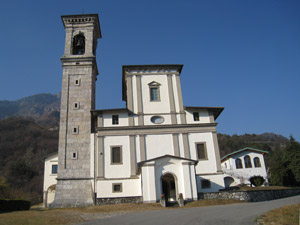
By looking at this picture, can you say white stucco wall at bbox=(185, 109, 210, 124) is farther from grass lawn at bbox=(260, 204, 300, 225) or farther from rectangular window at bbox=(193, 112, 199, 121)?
grass lawn at bbox=(260, 204, 300, 225)

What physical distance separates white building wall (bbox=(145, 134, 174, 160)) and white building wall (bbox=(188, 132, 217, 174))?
6.94ft

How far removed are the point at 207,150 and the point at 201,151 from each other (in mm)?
602

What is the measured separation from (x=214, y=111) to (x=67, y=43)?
60.8ft

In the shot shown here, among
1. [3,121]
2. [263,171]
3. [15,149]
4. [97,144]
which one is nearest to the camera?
[97,144]

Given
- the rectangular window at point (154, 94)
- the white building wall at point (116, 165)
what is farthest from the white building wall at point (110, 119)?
the rectangular window at point (154, 94)

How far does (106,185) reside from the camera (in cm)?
2334

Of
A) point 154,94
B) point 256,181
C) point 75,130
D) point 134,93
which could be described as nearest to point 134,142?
point 134,93

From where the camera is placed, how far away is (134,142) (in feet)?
81.6

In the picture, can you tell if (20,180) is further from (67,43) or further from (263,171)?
(263,171)

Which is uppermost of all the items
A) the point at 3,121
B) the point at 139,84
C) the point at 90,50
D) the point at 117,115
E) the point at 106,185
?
the point at 3,121

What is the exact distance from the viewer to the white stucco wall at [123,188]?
23.1 m

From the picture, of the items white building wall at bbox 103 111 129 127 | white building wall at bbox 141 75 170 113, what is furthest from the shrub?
white building wall at bbox 103 111 129 127

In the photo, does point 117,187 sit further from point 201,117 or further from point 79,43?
point 79,43

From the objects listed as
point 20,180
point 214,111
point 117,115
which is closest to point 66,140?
point 117,115
